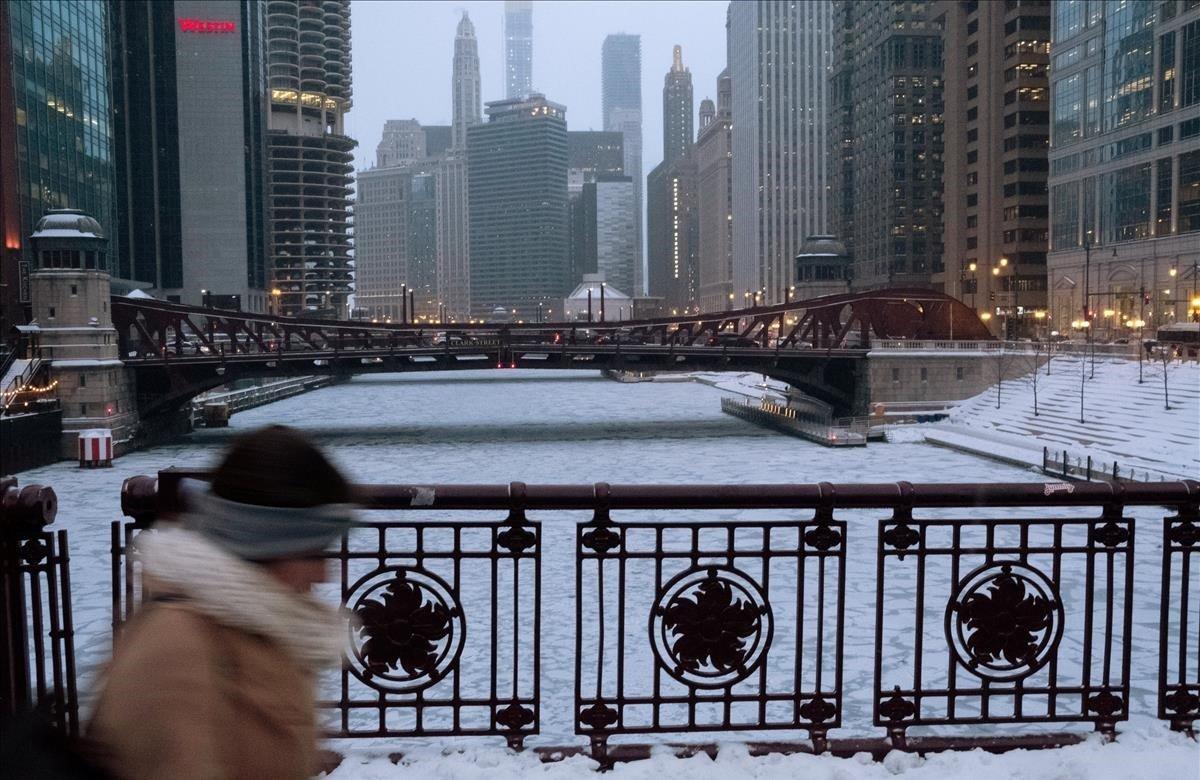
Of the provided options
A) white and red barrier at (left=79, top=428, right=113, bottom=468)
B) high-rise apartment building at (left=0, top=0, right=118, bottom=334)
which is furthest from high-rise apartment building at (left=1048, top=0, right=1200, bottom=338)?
high-rise apartment building at (left=0, top=0, right=118, bottom=334)

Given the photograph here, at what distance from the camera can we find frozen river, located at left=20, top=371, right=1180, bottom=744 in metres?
17.6

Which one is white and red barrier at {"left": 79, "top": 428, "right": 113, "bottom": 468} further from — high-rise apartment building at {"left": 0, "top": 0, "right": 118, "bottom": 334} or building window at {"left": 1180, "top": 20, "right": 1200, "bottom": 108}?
building window at {"left": 1180, "top": 20, "right": 1200, "bottom": 108}

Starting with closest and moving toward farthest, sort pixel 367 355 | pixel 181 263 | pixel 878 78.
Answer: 1. pixel 367 355
2. pixel 181 263
3. pixel 878 78

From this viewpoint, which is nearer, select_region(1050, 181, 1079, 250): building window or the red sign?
select_region(1050, 181, 1079, 250): building window

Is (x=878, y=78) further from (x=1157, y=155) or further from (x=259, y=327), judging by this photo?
(x=259, y=327)

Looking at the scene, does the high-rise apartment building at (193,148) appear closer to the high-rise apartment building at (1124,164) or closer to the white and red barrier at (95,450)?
the white and red barrier at (95,450)

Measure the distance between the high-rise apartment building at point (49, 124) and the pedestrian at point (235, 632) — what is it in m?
66.3

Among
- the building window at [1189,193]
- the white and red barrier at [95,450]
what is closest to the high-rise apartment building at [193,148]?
the white and red barrier at [95,450]

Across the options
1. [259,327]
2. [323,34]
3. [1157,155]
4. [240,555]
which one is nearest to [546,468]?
[259,327]

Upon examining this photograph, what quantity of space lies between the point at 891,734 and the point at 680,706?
30.6ft

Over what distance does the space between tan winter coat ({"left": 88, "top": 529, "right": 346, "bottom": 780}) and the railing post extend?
2.86 m

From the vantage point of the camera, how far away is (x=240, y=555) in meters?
2.34

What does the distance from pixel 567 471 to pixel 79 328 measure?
2677 cm

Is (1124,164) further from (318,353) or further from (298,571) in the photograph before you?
(298,571)
